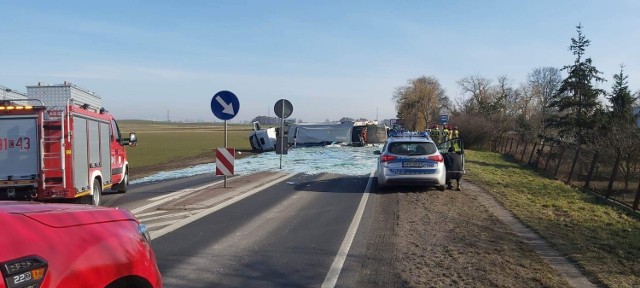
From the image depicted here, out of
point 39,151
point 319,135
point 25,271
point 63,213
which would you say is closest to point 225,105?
point 39,151

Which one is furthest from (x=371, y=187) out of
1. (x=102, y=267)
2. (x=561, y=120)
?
(x=561, y=120)

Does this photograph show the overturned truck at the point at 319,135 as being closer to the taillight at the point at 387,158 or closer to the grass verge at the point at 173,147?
the grass verge at the point at 173,147

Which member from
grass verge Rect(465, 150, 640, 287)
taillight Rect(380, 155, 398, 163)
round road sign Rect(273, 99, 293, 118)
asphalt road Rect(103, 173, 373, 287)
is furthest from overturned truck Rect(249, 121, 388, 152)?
taillight Rect(380, 155, 398, 163)

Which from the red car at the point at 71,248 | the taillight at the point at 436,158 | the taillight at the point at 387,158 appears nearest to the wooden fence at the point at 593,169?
the taillight at the point at 436,158

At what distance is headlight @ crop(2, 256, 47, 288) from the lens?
232cm

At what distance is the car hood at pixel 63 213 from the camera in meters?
2.72

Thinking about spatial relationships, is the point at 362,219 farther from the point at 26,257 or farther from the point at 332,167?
the point at 332,167

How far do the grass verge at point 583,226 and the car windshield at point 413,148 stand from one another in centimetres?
198

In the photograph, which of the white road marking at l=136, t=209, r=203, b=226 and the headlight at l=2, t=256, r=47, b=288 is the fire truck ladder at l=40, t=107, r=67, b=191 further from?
the headlight at l=2, t=256, r=47, b=288

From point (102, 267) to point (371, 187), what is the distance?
12.4m

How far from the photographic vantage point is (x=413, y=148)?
13914 millimetres

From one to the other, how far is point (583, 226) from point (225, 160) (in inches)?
322

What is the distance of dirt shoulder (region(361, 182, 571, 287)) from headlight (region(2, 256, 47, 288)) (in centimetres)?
369

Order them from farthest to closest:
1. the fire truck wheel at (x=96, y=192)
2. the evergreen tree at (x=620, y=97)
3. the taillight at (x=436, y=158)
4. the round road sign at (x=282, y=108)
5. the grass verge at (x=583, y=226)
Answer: the evergreen tree at (x=620, y=97) < the round road sign at (x=282, y=108) < the taillight at (x=436, y=158) < the fire truck wheel at (x=96, y=192) < the grass verge at (x=583, y=226)
